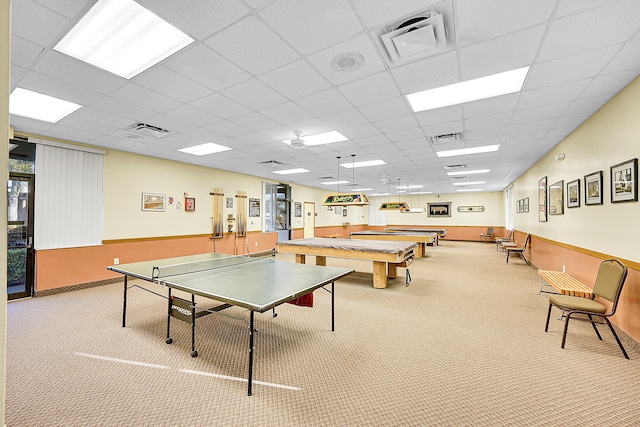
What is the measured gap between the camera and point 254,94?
320cm

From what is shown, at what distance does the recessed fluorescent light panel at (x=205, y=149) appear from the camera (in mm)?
5437

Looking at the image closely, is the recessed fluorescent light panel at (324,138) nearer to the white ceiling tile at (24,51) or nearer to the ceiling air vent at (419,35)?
the ceiling air vent at (419,35)

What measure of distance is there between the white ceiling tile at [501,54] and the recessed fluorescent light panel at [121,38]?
2471mm

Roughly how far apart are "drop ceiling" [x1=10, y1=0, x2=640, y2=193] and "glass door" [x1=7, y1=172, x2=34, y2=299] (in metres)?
0.95

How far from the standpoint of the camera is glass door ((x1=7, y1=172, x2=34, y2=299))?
4.61 meters

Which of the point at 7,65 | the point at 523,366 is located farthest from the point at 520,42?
the point at 7,65

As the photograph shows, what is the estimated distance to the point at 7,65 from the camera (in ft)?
3.03

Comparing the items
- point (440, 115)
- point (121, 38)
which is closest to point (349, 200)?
point (440, 115)

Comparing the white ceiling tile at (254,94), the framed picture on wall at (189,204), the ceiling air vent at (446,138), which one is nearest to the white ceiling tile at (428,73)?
the white ceiling tile at (254,94)

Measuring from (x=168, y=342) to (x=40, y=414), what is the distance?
1112 millimetres

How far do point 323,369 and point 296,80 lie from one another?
292 centimetres

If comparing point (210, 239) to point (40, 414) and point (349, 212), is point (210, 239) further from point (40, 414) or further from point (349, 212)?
point (349, 212)

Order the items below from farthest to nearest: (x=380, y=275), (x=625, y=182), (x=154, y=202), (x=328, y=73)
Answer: (x=154, y=202)
(x=380, y=275)
(x=625, y=182)
(x=328, y=73)

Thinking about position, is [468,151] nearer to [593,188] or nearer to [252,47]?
[593,188]
